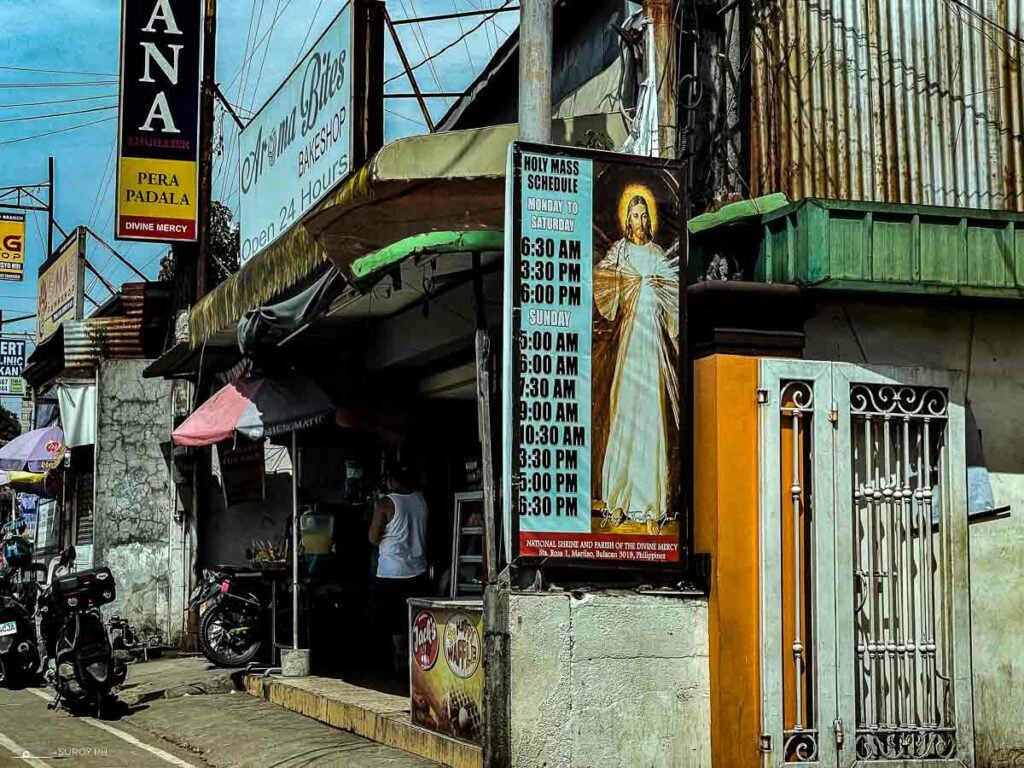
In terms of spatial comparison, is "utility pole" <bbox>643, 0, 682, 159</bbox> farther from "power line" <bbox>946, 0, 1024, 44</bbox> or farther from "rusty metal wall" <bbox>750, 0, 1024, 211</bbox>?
"power line" <bbox>946, 0, 1024, 44</bbox>

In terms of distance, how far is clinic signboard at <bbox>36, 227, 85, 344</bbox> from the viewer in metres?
22.0

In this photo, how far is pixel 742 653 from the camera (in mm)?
8109

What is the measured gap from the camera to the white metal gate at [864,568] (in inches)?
320

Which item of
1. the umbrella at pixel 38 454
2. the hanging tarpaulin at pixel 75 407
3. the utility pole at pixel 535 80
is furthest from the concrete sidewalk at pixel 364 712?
the umbrella at pixel 38 454

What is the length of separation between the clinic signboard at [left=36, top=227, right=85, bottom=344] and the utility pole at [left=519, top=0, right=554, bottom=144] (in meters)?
13.7

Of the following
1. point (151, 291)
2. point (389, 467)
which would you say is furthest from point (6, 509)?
point (389, 467)

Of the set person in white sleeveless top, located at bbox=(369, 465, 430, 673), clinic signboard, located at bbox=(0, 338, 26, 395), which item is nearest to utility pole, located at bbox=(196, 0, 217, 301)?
person in white sleeveless top, located at bbox=(369, 465, 430, 673)

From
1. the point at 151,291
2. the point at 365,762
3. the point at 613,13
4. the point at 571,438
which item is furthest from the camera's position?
the point at 151,291

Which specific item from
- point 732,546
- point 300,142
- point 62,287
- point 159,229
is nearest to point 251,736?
point 732,546

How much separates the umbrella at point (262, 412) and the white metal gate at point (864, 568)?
200 inches

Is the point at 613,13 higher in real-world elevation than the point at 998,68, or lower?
higher

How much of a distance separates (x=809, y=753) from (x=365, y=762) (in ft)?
9.09

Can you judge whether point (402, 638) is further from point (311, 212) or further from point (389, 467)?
point (311, 212)

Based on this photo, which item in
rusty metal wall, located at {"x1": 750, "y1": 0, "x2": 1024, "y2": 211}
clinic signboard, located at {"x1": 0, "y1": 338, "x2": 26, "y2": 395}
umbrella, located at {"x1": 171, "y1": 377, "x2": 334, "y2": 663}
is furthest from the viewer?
clinic signboard, located at {"x1": 0, "y1": 338, "x2": 26, "y2": 395}
